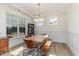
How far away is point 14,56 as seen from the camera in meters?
2.82

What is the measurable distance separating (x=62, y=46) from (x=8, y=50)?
1152 millimetres

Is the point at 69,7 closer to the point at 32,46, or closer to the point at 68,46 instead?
the point at 68,46

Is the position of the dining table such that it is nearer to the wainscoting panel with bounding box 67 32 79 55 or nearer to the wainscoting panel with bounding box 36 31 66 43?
the wainscoting panel with bounding box 36 31 66 43

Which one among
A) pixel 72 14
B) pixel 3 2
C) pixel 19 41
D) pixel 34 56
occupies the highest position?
pixel 3 2

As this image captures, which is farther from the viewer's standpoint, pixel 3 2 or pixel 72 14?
pixel 72 14

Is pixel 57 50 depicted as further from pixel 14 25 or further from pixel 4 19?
pixel 4 19

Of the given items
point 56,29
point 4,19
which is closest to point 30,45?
point 56,29

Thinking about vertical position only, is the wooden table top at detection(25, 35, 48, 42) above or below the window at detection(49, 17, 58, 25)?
below

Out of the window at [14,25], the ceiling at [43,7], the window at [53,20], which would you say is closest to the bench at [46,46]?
the window at [53,20]

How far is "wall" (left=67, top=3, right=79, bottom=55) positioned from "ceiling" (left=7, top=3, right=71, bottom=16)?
0.57ft

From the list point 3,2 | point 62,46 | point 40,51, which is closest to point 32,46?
point 40,51

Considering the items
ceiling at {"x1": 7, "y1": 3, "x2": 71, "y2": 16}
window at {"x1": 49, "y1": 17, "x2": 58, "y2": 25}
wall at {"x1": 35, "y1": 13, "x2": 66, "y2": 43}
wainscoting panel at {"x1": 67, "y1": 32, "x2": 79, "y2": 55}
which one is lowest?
wainscoting panel at {"x1": 67, "y1": 32, "x2": 79, "y2": 55}

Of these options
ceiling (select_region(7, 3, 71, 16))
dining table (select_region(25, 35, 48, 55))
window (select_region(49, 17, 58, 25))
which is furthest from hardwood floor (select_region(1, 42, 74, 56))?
ceiling (select_region(7, 3, 71, 16))

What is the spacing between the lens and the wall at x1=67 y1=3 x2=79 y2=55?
117 inches
